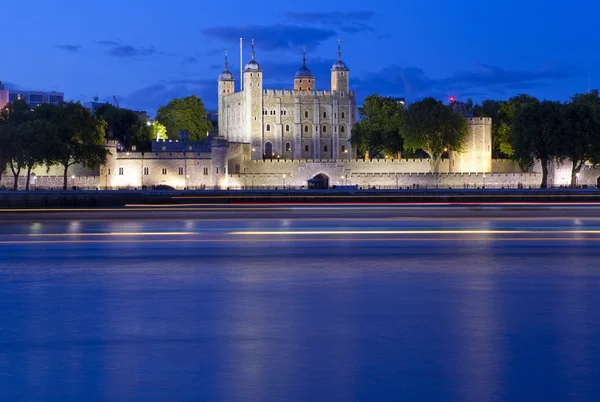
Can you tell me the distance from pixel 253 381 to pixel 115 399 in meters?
1.37

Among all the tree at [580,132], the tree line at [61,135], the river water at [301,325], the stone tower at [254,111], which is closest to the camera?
the river water at [301,325]

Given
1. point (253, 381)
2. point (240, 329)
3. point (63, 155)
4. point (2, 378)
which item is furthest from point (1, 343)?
point (63, 155)

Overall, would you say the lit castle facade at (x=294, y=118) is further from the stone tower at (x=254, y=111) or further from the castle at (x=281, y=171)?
the castle at (x=281, y=171)

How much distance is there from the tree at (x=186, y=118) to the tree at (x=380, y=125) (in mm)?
25631

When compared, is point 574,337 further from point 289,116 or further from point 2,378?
point 289,116

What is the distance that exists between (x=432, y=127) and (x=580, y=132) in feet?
48.8

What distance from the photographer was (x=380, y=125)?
93.1m

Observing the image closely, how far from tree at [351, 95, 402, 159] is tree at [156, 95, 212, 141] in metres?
25.6

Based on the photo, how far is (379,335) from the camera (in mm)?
11047

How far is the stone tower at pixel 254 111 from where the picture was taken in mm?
108500

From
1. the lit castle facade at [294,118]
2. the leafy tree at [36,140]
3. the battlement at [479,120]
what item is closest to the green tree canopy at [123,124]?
the lit castle facade at [294,118]

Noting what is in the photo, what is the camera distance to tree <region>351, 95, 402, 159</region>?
92.3 m

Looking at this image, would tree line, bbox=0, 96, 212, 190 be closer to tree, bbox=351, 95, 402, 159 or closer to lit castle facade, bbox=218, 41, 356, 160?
lit castle facade, bbox=218, 41, 356, 160

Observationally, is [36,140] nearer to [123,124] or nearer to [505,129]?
[123,124]
